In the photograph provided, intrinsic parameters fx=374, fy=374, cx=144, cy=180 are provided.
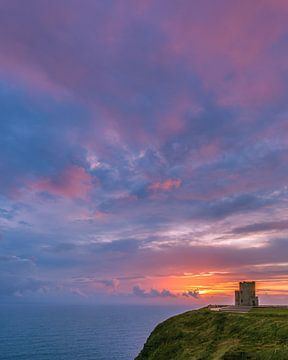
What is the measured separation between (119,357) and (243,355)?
11143 cm

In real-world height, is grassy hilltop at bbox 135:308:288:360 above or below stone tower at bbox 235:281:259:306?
below

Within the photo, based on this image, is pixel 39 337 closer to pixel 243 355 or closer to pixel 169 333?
pixel 169 333

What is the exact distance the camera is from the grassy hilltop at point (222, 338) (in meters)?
41.9

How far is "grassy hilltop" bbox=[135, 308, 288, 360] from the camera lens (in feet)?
137

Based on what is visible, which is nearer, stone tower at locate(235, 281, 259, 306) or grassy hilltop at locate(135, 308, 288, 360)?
grassy hilltop at locate(135, 308, 288, 360)

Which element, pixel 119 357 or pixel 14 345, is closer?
pixel 119 357

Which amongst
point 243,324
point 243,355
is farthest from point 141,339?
point 243,355

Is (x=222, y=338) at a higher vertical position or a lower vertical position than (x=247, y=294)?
lower

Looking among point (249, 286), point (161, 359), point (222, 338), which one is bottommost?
point (161, 359)

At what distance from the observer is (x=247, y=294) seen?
95.1m

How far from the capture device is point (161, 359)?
59812 mm

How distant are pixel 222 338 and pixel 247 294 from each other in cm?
4375

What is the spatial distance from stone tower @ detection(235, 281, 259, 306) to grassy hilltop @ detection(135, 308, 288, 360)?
2300 cm

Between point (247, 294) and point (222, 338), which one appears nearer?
point (222, 338)
